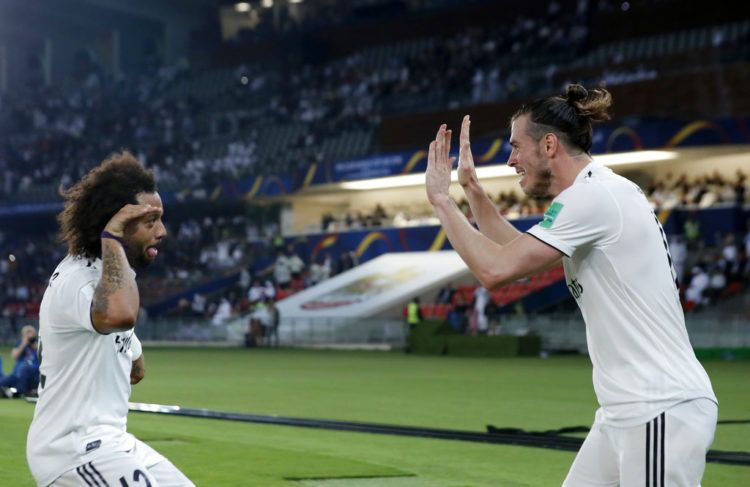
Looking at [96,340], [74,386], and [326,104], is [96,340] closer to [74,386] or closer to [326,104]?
[74,386]

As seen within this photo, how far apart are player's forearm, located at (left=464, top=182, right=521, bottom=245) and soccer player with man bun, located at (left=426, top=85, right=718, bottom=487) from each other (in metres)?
0.54

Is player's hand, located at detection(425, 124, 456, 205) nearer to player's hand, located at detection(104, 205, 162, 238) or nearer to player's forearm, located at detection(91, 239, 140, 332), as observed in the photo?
player's hand, located at detection(104, 205, 162, 238)

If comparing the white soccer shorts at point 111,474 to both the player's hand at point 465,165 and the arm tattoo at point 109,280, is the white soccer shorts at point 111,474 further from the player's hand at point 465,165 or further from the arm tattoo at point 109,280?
the player's hand at point 465,165

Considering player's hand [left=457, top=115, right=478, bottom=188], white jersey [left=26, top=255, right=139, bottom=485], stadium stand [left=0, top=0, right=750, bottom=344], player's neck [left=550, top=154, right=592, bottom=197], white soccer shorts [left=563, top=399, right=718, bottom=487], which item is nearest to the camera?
white soccer shorts [left=563, top=399, right=718, bottom=487]

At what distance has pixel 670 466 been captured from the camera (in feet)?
14.4

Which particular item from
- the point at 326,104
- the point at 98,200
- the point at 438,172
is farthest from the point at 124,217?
the point at 326,104

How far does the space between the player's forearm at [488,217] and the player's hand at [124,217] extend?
147cm

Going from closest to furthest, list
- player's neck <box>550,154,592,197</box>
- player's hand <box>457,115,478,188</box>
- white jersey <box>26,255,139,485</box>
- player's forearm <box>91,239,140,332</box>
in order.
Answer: player's forearm <box>91,239,140,332</box> → white jersey <box>26,255,139,485</box> → player's neck <box>550,154,592,197</box> → player's hand <box>457,115,478,188</box>

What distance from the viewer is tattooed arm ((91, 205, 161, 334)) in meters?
4.51

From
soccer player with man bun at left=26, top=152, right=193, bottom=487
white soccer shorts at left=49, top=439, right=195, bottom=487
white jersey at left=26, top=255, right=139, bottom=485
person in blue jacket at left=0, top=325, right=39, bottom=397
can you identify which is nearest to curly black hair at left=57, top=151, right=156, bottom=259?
soccer player with man bun at left=26, top=152, right=193, bottom=487

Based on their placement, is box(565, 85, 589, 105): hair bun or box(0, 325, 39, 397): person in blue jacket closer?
box(565, 85, 589, 105): hair bun

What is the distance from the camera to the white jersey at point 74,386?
4645 millimetres

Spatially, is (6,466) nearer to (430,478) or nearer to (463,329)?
(430,478)

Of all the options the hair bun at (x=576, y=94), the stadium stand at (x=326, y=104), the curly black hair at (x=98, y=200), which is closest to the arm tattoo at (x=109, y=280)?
the curly black hair at (x=98, y=200)
